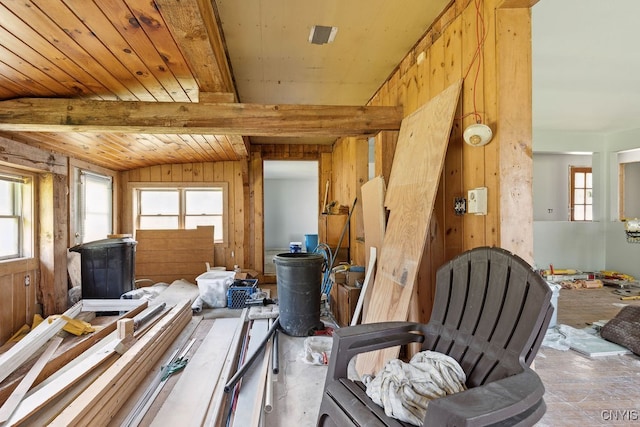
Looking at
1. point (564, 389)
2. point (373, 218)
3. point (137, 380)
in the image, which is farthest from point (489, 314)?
point (137, 380)

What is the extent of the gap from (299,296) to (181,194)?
3.67 meters

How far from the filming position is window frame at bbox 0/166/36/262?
11.5ft

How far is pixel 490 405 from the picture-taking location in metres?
0.85

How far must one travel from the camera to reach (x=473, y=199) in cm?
172

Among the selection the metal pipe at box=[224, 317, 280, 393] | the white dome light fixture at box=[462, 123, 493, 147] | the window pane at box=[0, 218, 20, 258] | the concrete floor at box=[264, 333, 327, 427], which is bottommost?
the concrete floor at box=[264, 333, 327, 427]

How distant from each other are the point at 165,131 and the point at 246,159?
9.40 feet

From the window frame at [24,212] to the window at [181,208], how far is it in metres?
1.97

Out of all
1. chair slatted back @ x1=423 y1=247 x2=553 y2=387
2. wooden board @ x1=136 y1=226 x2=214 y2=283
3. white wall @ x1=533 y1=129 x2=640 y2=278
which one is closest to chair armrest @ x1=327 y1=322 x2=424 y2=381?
chair slatted back @ x1=423 y1=247 x2=553 y2=387

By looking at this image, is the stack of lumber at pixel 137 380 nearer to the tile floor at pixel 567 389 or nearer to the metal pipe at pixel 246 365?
the metal pipe at pixel 246 365

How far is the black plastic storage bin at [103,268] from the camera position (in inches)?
157

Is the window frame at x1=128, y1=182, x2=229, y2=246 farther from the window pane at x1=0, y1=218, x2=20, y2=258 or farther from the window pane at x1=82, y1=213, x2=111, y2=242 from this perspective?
the window pane at x1=0, y1=218, x2=20, y2=258

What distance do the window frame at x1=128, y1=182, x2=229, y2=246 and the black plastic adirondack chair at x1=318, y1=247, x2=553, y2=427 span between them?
4.74m

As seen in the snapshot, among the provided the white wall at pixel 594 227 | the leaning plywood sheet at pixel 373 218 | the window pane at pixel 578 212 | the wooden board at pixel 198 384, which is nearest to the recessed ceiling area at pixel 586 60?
the white wall at pixel 594 227

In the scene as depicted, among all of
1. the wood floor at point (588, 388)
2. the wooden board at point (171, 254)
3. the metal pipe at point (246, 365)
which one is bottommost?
the wood floor at point (588, 388)
